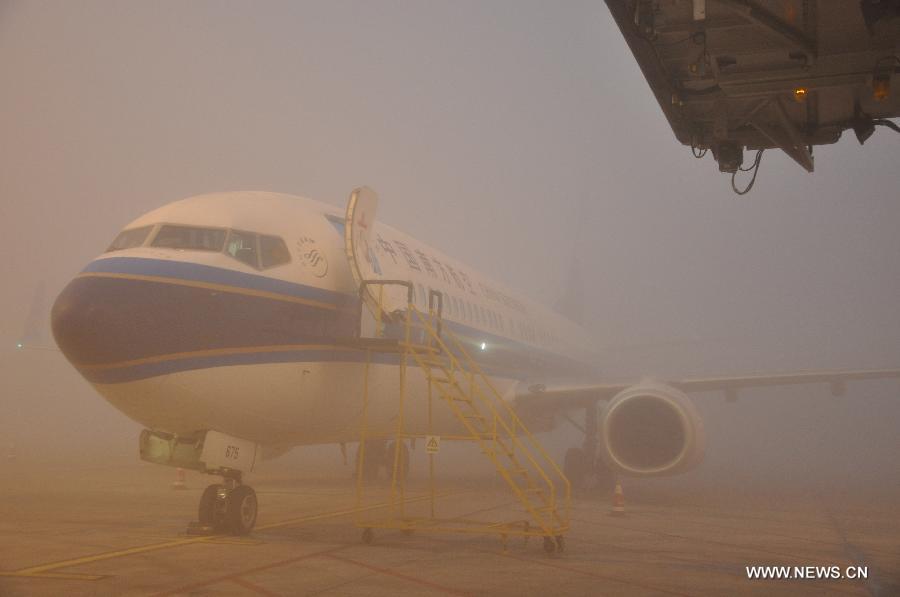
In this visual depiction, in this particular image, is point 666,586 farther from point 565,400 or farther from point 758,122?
point 565,400

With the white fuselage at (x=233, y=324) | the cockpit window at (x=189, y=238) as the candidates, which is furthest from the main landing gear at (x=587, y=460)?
the cockpit window at (x=189, y=238)

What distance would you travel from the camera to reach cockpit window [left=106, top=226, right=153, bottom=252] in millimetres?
8898

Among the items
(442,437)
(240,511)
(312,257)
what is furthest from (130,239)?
(442,437)

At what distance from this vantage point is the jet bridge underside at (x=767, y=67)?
534cm

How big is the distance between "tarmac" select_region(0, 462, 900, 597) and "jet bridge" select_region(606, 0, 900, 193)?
13.6 feet

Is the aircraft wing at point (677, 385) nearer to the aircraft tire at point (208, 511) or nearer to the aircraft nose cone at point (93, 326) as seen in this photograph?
the aircraft tire at point (208, 511)

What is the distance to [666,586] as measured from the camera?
21.7 feet

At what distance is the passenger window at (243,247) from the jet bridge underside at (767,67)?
491 cm

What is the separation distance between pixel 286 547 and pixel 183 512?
11.9ft

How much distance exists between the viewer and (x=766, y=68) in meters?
6.01

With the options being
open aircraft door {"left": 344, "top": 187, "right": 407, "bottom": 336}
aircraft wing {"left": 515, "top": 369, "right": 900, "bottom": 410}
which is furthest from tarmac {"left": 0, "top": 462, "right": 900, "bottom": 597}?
open aircraft door {"left": 344, "top": 187, "right": 407, "bottom": 336}

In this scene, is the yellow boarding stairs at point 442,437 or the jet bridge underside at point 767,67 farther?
the yellow boarding stairs at point 442,437

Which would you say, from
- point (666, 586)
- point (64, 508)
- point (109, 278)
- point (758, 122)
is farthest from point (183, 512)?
point (758, 122)

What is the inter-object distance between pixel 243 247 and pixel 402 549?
3.93 meters
